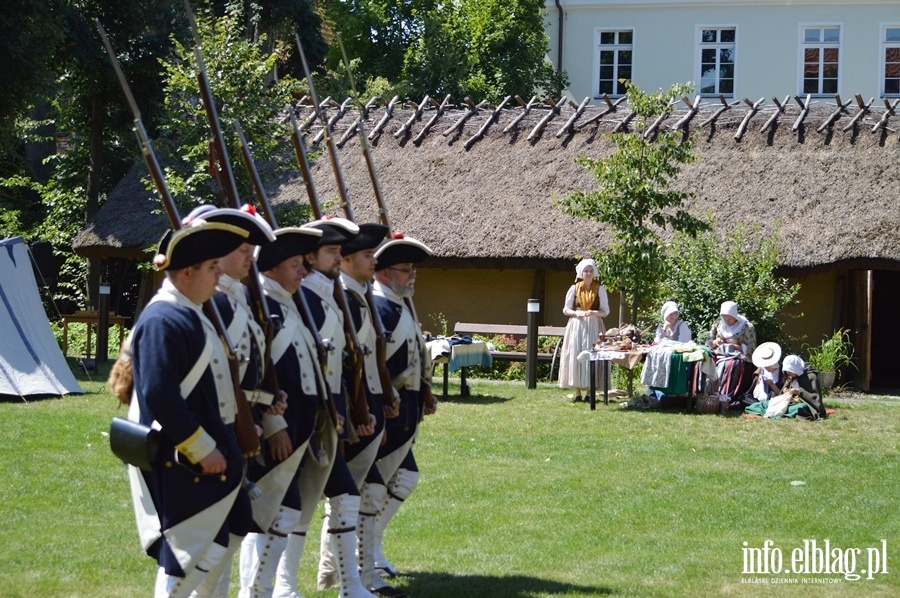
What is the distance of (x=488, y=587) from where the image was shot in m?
6.30

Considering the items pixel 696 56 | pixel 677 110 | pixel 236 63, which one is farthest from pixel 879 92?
pixel 236 63

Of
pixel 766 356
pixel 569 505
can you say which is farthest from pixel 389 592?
pixel 766 356

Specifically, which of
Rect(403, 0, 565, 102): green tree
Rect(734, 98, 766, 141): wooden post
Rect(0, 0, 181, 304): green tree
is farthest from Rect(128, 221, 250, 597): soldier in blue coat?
Rect(403, 0, 565, 102): green tree

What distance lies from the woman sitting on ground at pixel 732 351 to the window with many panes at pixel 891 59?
1529 centimetres

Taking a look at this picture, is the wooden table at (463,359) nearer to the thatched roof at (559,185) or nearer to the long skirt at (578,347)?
the long skirt at (578,347)

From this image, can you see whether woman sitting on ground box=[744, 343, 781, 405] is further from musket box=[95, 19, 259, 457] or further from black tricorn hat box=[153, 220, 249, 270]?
black tricorn hat box=[153, 220, 249, 270]

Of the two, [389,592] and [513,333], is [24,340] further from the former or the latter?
[389,592]

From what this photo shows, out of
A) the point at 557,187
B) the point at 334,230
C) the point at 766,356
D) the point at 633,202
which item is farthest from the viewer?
the point at 557,187

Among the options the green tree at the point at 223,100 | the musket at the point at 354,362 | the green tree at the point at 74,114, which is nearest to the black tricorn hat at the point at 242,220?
the musket at the point at 354,362

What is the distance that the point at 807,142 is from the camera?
64.8ft

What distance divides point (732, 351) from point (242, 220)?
10319mm

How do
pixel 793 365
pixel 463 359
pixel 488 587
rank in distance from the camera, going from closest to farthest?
pixel 488 587 < pixel 793 365 < pixel 463 359

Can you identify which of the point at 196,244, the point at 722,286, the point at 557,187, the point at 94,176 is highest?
the point at 94,176

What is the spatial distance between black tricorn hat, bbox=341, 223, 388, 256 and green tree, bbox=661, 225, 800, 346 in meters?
10.1
